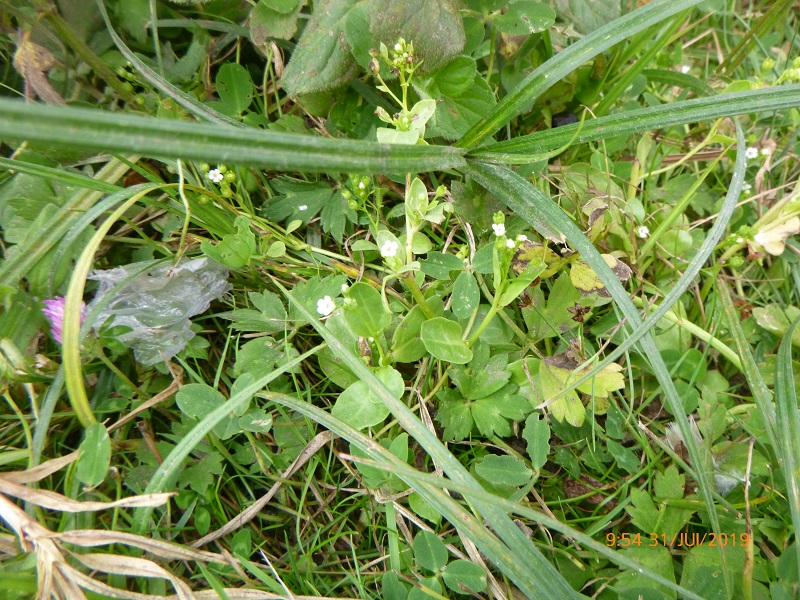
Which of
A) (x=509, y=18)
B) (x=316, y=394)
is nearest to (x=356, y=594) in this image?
(x=316, y=394)

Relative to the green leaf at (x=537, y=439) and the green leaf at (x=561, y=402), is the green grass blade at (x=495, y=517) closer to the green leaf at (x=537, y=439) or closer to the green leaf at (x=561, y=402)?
the green leaf at (x=537, y=439)

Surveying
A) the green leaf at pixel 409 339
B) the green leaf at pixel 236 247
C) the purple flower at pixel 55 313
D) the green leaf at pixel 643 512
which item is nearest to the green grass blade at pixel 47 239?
the purple flower at pixel 55 313

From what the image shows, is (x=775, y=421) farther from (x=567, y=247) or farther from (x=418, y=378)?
(x=418, y=378)

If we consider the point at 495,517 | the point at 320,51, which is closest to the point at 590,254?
the point at 495,517

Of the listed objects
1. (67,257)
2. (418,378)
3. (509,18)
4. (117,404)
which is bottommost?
(117,404)

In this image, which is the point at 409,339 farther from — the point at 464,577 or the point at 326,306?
the point at 464,577

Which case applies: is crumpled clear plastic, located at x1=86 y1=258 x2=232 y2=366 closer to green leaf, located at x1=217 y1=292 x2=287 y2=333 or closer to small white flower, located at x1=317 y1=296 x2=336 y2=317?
green leaf, located at x1=217 y1=292 x2=287 y2=333
